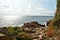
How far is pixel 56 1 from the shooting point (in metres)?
23.1

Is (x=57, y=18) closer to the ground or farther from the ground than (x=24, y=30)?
farther from the ground

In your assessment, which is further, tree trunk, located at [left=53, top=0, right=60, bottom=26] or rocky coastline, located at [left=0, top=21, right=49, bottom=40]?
tree trunk, located at [left=53, top=0, right=60, bottom=26]

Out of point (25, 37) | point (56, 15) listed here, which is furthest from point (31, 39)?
point (56, 15)

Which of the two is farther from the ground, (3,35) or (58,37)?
(3,35)

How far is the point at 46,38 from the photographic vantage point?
62.4ft

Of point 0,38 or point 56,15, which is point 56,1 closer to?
point 56,15

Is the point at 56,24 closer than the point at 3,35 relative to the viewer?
No

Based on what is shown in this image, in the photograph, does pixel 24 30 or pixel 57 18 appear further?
pixel 24 30

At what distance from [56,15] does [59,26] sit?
7.16 feet

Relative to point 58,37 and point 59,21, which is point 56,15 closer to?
point 59,21

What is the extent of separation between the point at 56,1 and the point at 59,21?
2549 millimetres

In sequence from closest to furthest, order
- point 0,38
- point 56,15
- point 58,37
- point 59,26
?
1. point 0,38
2. point 58,37
3. point 59,26
4. point 56,15

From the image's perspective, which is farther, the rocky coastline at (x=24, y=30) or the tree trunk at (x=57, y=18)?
the tree trunk at (x=57, y=18)

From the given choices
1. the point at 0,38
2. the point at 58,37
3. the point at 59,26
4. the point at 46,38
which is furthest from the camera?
the point at 59,26
